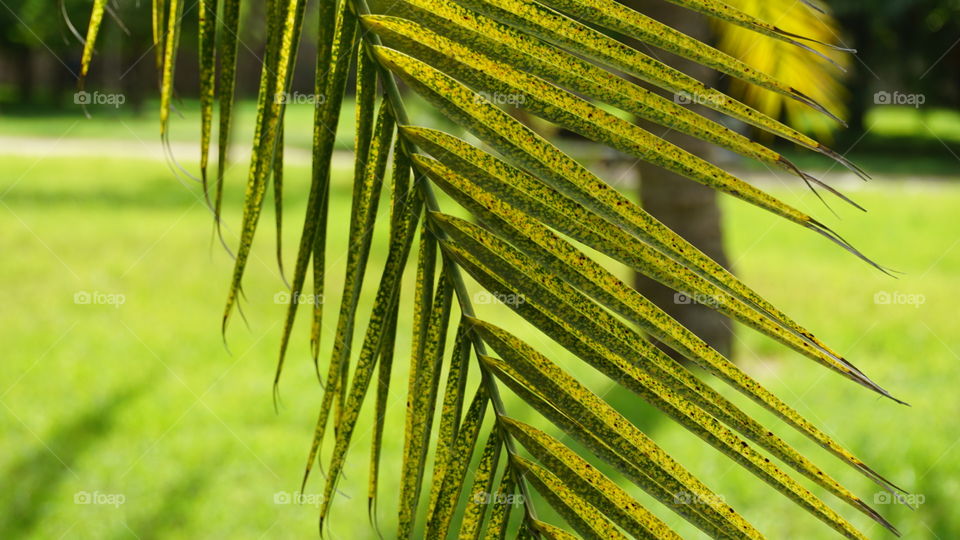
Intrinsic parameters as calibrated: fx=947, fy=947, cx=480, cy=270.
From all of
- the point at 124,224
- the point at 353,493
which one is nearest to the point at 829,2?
Answer: the point at 124,224

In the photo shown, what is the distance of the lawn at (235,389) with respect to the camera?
3.89 metres

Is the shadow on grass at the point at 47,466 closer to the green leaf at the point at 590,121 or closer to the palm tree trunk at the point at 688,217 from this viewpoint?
the palm tree trunk at the point at 688,217

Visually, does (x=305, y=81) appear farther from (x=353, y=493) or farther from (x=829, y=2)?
(x=353, y=493)

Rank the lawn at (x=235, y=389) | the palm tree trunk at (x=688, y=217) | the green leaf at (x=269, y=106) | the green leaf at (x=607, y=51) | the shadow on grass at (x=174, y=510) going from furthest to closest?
1. the palm tree trunk at (x=688, y=217)
2. the lawn at (x=235, y=389)
3. the shadow on grass at (x=174, y=510)
4. the green leaf at (x=269, y=106)
5. the green leaf at (x=607, y=51)

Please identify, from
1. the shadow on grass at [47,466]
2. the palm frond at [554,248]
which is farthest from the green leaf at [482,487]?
the shadow on grass at [47,466]

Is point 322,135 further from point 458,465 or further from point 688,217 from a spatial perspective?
point 688,217

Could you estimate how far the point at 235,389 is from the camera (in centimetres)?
527

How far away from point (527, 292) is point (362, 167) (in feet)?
0.55

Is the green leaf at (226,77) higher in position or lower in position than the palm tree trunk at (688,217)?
higher

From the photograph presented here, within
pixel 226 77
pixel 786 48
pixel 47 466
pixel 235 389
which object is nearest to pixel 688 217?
pixel 786 48

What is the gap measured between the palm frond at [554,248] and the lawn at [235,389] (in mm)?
3198

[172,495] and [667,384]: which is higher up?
[667,384]

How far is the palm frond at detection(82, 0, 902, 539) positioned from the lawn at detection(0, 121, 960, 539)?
320 centimetres

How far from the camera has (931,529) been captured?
12.1 feet
